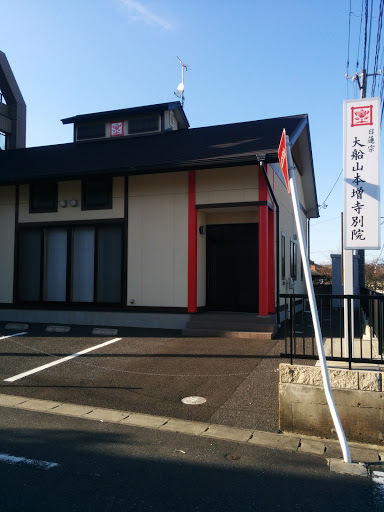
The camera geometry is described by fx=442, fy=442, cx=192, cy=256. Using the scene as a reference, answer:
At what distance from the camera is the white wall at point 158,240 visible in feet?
37.4

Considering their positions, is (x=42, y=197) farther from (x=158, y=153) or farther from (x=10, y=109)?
(x=10, y=109)

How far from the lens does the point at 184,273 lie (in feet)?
37.2

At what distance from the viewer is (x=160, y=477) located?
3.73 m

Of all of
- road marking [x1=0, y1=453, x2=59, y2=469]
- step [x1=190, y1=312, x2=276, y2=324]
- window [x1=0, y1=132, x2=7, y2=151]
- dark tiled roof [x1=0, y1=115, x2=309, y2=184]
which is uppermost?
window [x1=0, y1=132, x2=7, y2=151]

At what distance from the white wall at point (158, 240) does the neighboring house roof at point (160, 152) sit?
2.31ft

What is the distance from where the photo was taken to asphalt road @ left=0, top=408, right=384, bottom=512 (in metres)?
3.31

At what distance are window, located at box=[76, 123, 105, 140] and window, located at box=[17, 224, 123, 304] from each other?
14.9 feet

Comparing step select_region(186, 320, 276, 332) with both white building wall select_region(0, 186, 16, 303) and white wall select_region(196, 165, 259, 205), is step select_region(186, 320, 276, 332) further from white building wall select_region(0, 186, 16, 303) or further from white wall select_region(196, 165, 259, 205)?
white building wall select_region(0, 186, 16, 303)

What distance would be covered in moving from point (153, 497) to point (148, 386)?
3214 millimetres

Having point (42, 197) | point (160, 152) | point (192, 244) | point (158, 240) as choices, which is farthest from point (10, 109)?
point (192, 244)

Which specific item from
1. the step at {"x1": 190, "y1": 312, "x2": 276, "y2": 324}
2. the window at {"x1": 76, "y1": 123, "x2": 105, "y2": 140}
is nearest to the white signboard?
the step at {"x1": 190, "y1": 312, "x2": 276, "y2": 324}

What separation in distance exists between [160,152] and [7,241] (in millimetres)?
5313

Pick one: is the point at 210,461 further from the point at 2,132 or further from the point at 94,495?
the point at 2,132

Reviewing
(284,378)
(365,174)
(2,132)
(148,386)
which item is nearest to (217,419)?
(284,378)
